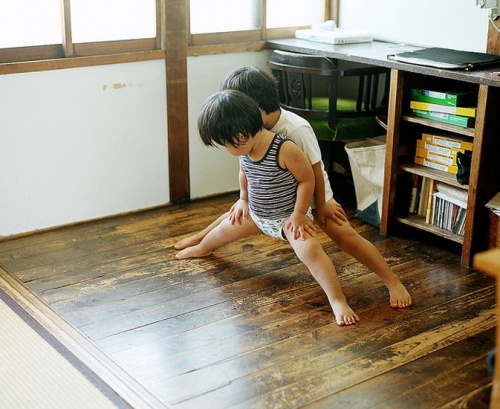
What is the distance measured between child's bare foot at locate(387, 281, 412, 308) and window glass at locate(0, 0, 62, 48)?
1.76 meters

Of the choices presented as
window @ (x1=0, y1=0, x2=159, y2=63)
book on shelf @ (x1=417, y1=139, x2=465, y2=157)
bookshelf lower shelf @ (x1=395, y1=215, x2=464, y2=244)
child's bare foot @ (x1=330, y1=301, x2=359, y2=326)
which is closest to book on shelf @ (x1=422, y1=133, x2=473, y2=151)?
book on shelf @ (x1=417, y1=139, x2=465, y2=157)

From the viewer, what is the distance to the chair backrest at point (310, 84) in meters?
3.38

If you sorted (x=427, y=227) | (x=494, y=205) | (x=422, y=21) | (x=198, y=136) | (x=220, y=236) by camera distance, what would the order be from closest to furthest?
1. (x=494, y=205)
2. (x=220, y=236)
3. (x=427, y=227)
4. (x=422, y=21)
5. (x=198, y=136)

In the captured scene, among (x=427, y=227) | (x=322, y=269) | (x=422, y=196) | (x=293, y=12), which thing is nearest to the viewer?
(x=322, y=269)

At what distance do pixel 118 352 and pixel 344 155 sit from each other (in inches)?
79.0

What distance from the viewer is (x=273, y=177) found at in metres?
2.74

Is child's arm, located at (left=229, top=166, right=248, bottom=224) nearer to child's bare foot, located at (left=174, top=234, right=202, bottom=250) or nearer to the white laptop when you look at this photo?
child's bare foot, located at (left=174, top=234, right=202, bottom=250)

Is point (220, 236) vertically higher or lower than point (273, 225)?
lower

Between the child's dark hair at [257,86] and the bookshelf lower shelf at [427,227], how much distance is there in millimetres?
912

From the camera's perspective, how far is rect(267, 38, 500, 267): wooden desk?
2918 millimetres

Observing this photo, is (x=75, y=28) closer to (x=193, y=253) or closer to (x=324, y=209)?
(x=193, y=253)

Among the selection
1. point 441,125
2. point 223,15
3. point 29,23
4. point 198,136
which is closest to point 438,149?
point 441,125

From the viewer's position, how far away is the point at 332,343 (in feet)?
8.12

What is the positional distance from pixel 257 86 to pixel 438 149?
931 millimetres
